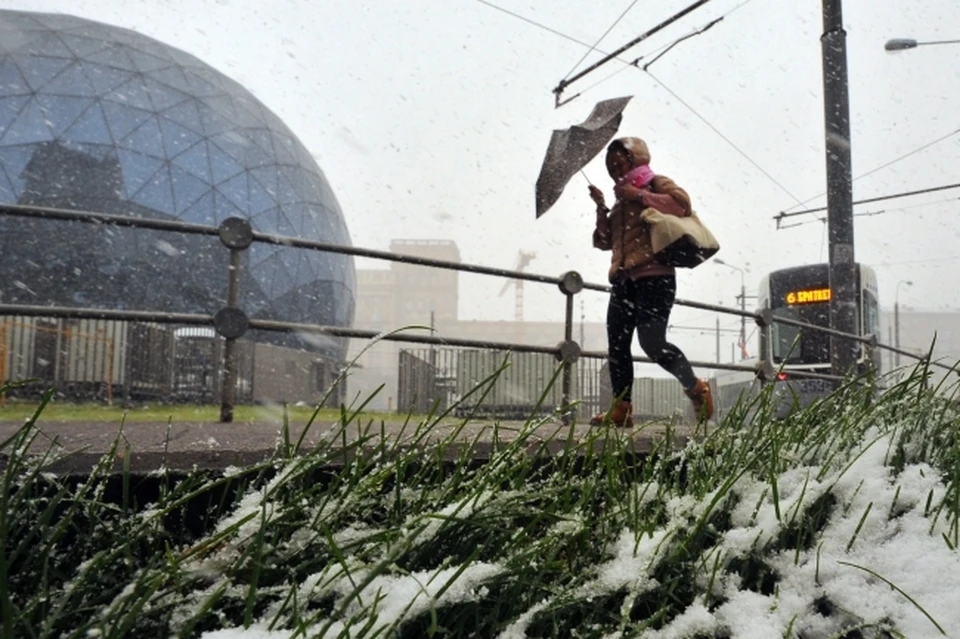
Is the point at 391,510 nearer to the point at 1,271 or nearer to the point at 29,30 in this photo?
the point at 1,271

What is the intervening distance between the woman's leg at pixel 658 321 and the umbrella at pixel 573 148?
72 centimetres

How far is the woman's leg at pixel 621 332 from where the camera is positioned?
4.16 metres

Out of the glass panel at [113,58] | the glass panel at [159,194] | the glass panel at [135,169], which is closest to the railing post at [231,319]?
the glass panel at [159,194]

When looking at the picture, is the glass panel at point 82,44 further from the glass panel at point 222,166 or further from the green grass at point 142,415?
the green grass at point 142,415

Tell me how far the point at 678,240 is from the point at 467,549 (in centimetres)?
273

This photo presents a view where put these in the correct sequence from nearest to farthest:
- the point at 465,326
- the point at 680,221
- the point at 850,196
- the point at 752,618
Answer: the point at 752,618 < the point at 680,221 < the point at 850,196 < the point at 465,326

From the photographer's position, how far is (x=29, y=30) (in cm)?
3075

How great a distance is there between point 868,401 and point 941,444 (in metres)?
0.37

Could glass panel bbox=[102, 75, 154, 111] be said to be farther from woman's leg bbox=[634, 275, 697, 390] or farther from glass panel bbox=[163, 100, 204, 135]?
woman's leg bbox=[634, 275, 697, 390]

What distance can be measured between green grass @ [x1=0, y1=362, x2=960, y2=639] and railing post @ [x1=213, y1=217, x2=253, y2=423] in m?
2.27

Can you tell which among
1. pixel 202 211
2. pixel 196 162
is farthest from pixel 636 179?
pixel 196 162

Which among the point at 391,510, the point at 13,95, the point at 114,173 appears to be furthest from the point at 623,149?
the point at 13,95

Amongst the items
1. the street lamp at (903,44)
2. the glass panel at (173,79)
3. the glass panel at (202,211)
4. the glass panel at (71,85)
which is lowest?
the street lamp at (903,44)

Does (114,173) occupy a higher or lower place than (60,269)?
higher
